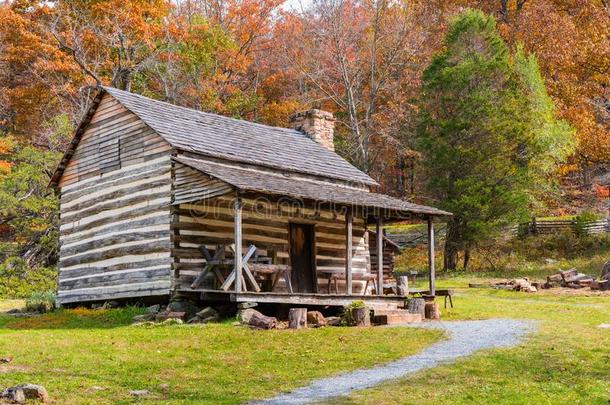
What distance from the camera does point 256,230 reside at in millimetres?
20047

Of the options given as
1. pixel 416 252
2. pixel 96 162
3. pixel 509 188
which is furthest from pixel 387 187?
pixel 96 162

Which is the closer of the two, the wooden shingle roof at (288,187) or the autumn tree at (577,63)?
the wooden shingle roof at (288,187)

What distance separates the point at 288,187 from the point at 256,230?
204 cm

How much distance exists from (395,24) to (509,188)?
38.3 feet

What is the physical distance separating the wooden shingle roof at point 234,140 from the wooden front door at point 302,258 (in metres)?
1.82

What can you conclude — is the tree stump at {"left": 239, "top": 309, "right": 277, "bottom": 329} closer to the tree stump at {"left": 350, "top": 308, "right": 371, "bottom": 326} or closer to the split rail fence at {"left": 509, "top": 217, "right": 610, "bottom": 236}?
the tree stump at {"left": 350, "top": 308, "right": 371, "bottom": 326}

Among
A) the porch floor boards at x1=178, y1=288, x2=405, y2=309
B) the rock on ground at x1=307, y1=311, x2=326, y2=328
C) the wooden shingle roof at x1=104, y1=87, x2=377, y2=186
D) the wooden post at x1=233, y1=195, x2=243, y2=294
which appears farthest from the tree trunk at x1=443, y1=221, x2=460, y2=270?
the wooden post at x1=233, y1=195, x2=243, y2=294

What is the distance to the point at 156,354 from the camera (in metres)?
12.6

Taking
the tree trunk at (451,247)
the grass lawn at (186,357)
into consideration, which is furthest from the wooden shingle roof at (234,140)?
the tree trunk at (451,247)

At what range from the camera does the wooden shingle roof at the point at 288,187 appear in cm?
1727

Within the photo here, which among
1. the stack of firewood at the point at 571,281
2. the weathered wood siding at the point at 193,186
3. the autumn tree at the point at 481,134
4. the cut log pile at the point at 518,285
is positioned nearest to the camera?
the weathered wood siding at the point at 193,186

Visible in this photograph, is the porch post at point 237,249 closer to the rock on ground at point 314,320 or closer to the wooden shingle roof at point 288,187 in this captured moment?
the wooden shingle roof at point 288,187

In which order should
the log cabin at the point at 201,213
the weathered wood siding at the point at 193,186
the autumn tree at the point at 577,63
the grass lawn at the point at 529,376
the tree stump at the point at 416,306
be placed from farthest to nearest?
the autumn tree at the point at 577,63 < the log cabin at the point at 201,213 < the tree stump at the point at 416,306 < the weathered wood siding at the point at 193,186 < the grass lawn at the point at 529,376

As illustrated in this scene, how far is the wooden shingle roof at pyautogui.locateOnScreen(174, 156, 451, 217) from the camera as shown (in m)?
17.3
